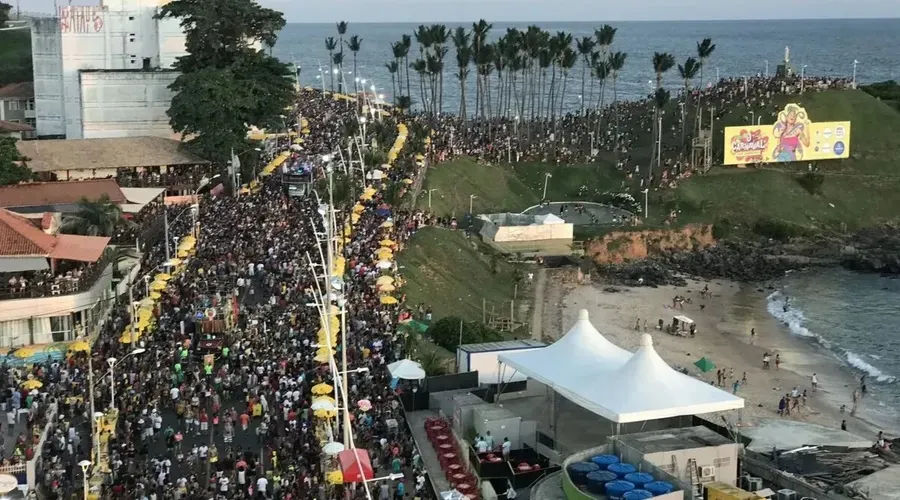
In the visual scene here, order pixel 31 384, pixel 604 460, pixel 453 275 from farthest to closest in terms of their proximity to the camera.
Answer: pixel 453 275 < pixel 31 384 < pixel 604 460

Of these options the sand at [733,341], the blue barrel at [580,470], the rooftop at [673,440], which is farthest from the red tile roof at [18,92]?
the blue barrel at [580,470]

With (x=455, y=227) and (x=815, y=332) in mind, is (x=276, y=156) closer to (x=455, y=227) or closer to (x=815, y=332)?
(x=455, y=227)

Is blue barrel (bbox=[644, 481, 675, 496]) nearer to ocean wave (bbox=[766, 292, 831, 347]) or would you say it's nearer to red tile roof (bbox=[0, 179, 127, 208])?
red tile roof (bbox=[0, 179, 127, 208])

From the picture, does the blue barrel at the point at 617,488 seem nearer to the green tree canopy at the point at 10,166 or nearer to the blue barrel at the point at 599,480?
the blue barrel at the point at 599,480

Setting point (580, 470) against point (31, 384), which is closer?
point (580, 470)

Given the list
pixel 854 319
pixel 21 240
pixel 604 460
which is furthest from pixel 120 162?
pixel 604 460

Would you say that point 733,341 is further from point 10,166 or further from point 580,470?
point 10,166
